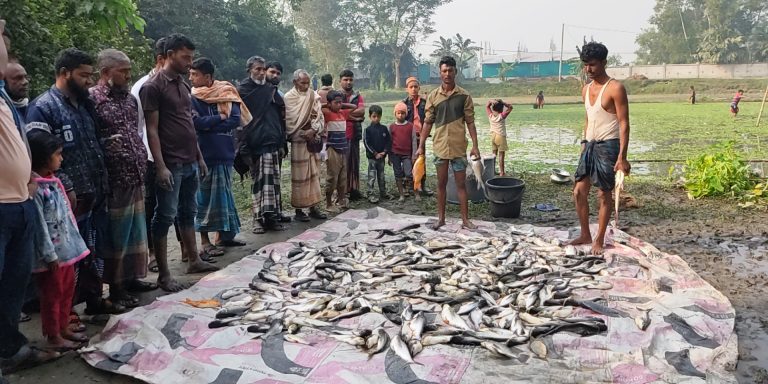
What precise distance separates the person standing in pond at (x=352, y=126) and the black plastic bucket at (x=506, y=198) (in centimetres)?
230

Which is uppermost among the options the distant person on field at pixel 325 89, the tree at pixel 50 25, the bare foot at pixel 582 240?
the tree at pixel 50 25

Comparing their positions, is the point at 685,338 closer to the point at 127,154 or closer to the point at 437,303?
the point at 437,303

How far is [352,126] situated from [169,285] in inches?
173

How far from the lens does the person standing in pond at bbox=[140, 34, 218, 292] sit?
15.8ft

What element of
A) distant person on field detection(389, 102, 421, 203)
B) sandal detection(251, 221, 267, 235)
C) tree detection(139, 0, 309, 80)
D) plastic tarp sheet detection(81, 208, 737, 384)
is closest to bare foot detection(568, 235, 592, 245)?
plastic tarp sheet detection(81, 208, 737, 384)

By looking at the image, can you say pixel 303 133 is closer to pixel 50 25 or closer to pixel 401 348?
pixel 50 25

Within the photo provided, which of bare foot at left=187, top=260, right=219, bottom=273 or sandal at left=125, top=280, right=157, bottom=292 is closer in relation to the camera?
sandal at left=125, top=280, right=157, bottom=292

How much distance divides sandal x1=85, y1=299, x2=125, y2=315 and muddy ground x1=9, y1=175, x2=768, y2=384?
0.21 meters

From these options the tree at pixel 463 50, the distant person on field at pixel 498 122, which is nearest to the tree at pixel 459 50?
the tree at pixel 463 50

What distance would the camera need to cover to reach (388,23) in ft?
188

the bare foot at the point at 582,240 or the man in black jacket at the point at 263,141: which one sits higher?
the man in black jacket at the point at 263,141

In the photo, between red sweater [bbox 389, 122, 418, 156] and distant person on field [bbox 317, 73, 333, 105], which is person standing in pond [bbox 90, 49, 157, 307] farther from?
red sweater [bbox 389, 122, 418, 156]

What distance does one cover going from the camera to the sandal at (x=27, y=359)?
3561 millimetres

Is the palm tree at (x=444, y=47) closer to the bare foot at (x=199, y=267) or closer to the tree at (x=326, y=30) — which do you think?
the tree at (x=326, y=30)
